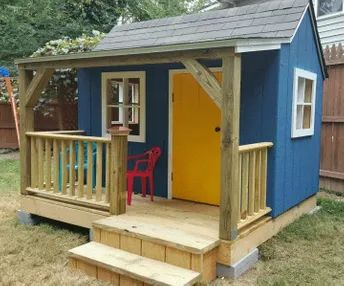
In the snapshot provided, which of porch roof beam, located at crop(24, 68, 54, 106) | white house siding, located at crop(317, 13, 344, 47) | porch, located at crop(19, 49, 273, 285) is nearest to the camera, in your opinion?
porch, located at crop(19, 49, 273, 285)

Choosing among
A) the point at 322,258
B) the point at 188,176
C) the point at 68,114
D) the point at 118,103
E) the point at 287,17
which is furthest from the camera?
the point at 68,114

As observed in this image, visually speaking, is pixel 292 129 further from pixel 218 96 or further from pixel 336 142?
pixel 336 142

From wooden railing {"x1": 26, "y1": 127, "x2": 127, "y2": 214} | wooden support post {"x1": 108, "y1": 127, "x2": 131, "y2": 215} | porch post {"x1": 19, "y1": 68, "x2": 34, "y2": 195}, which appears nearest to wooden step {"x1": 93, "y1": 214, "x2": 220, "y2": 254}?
wooden support post {"x1": 108, "y1": 127, "x2": 131, "y2": 215}

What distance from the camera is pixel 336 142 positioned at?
23.6 ft

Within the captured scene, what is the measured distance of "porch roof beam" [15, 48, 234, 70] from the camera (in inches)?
147

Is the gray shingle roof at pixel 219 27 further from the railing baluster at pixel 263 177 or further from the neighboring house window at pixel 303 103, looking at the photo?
the railing baluster at pixel 263 177

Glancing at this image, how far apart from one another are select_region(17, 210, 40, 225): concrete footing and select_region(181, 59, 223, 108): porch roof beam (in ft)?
10.00

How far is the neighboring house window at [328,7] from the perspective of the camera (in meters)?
9.28

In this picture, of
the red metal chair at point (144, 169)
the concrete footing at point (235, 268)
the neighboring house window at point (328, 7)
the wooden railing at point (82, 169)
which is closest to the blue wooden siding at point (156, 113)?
the red metal chair at point (144, 169)

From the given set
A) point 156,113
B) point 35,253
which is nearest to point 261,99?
point 156,113

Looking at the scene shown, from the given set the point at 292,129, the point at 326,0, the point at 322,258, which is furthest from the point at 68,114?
the point at 322,258

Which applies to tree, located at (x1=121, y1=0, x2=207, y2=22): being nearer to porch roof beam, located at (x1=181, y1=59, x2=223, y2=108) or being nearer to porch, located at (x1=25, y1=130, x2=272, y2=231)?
porch, located at (x1=25, y1=130, x2=272, y2=231)

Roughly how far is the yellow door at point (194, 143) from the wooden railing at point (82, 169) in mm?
1181

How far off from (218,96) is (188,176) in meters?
2.10
